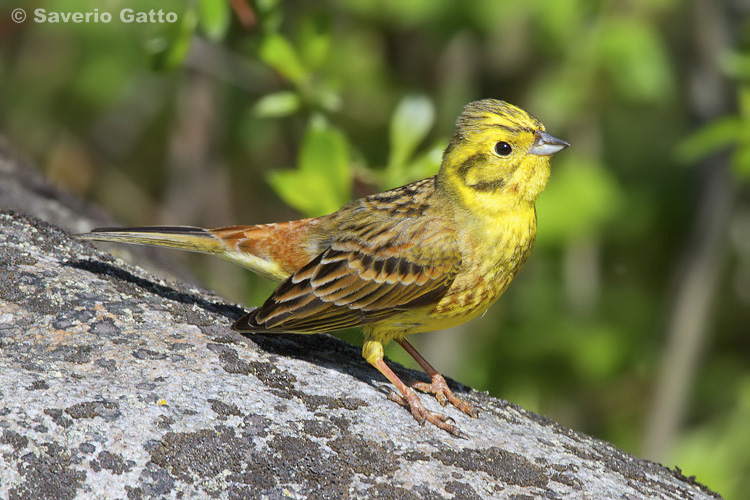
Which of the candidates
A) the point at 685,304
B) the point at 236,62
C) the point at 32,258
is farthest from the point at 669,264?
the point at 32,258

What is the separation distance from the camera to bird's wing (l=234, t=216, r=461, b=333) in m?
3.61

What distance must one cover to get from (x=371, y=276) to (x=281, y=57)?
109 centimetres

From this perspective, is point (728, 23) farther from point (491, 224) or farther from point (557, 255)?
point (491, 224)

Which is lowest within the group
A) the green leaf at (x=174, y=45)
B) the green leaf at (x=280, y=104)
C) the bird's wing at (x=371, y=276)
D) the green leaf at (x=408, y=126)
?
the bird's wing at (x=371, y=276)

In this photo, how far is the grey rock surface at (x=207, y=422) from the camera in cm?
254

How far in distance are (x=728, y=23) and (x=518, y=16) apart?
1.30 m

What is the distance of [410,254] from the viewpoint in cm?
374

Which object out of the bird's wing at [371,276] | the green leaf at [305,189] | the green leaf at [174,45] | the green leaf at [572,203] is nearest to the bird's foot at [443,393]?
the bird's wing at [371,276]

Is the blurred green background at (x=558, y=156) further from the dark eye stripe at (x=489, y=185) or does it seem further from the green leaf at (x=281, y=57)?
the dark eye stripe at (x=489, y=185)

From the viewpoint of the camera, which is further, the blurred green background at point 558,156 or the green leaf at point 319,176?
the blurred green background at point 558,156

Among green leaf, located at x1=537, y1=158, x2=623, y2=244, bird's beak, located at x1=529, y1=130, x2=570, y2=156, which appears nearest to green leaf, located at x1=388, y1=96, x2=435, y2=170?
bird's beak, located at x1=529, y1=130, x2=570, y2=156

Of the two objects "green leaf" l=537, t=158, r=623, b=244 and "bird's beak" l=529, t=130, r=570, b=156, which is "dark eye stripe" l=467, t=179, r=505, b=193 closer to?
"bird's beak" l=529, t=130, r=570, b=156

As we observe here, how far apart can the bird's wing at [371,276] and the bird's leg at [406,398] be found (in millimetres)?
116

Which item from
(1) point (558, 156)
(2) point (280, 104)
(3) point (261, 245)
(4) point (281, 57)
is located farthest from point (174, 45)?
(1) point (558, 156)
